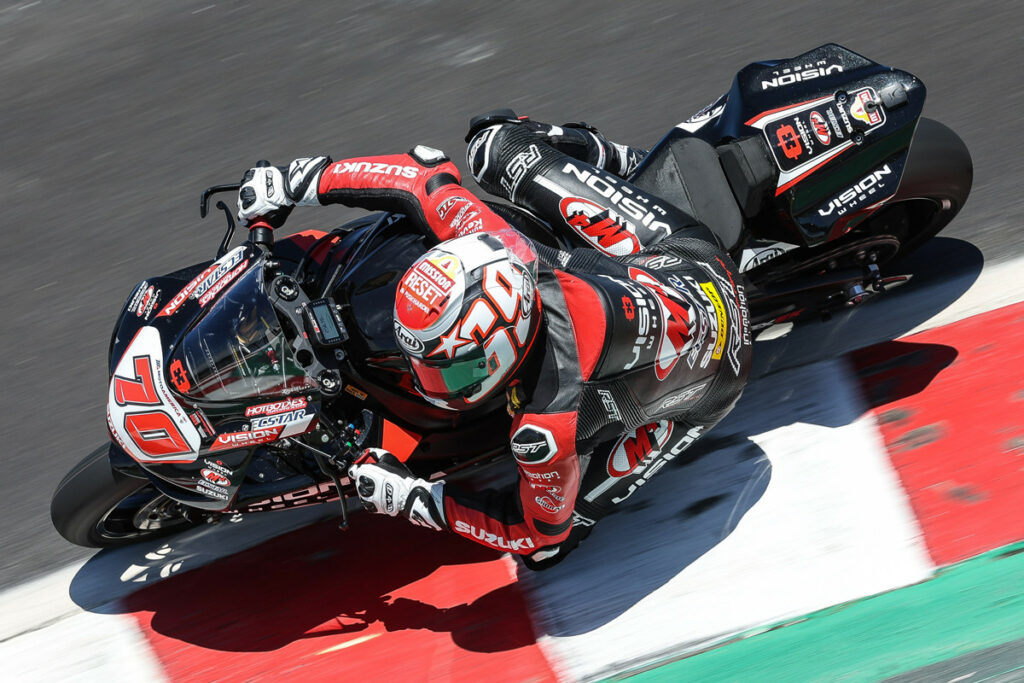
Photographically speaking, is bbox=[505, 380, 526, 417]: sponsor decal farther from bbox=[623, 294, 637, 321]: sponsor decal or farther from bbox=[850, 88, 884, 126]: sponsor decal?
bbox=[850, 88, 884, 126]: sponsor decal

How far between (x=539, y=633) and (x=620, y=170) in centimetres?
200

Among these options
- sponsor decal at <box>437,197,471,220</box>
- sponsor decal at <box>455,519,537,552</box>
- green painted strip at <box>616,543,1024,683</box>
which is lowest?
green painted strip at <box>616,543,1024,683</box>

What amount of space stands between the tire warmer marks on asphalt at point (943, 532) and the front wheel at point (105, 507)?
2.00m

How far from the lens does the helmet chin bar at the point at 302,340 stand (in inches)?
128

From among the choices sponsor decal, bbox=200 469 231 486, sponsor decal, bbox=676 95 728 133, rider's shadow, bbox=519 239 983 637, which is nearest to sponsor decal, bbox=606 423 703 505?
rider's shadow, bbox=519 239 983 637

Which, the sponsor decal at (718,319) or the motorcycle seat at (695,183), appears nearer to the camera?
the sponsor decal at (718,319)

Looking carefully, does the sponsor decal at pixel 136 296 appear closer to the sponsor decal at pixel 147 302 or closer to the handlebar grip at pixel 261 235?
the sponsor decal at pixel 147 302

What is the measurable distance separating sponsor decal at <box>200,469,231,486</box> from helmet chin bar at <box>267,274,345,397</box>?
0.46 metres

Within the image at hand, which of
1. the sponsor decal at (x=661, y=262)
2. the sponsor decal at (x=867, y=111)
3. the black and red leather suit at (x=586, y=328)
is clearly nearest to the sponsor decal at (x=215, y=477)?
the black and red leather suit at (x=586, y=328)

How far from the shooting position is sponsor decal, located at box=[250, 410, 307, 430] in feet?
10.8

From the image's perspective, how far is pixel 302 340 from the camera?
3.26m

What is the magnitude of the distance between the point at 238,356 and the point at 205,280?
1.14 ft

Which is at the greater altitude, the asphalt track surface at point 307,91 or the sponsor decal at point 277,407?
the asphalt track surface at point 307,91

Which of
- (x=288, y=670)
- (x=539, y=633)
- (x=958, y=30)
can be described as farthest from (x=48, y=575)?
(x=958, y=30)
